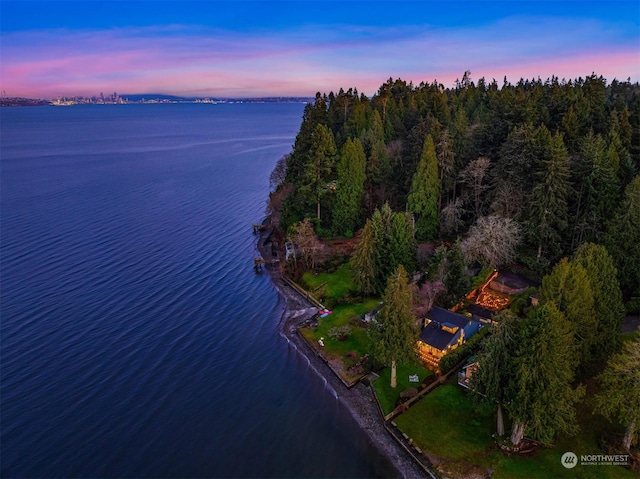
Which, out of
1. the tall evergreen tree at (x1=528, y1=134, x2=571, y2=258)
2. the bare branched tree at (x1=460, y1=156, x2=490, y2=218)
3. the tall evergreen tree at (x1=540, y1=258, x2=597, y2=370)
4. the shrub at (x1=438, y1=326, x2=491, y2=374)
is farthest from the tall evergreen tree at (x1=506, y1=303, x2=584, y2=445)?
the bare branched tree at (x1=460, y1=156, x2=490, y2=218)

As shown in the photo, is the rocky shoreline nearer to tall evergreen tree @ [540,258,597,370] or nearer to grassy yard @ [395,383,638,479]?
grassy yard @ [395,383,638,479]

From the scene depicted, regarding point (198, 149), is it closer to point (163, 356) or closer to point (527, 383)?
point (163, 356)

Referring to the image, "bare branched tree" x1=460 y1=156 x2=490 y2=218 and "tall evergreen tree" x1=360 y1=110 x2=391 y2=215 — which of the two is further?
"tall evergreen tree" x1=360 y1=110 x2=391 y2=215

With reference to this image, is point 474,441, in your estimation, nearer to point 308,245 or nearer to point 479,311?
point 479,311

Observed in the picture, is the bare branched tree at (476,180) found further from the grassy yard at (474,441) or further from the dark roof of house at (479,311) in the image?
the grassy yard at (474,441)

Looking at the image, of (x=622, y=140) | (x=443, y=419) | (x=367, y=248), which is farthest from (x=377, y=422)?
(x=622, y=140)

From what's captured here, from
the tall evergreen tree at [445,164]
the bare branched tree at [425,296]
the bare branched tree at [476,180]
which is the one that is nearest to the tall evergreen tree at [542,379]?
the bare branched tree at [425,296]
